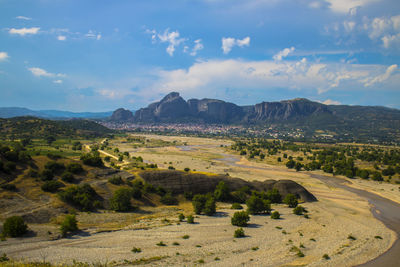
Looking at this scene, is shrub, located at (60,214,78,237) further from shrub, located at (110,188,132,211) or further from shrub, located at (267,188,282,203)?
shrub, located at (267,188,282,203)

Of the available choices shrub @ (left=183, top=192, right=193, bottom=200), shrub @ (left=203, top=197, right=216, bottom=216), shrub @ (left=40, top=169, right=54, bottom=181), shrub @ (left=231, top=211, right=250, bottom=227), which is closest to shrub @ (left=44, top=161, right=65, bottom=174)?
shrub @ (left=40, top=169, right=54, bottom=181)

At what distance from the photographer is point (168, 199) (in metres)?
53.2

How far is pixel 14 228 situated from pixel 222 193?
4046cm

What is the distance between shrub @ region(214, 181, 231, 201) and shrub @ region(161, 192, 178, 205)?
1038cm

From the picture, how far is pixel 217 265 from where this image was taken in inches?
1107

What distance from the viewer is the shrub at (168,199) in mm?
52938

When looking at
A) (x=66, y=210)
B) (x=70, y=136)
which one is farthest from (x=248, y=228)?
(x=70, y=136)

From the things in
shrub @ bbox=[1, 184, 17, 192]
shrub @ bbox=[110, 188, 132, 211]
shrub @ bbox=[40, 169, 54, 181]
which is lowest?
shrub @ bbox=[110, 188, 132, 211]

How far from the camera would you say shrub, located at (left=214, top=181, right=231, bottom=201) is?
57.9m

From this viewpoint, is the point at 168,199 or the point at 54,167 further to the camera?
the point at 168,199

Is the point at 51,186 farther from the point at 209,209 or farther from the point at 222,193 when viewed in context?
the point at 222,193

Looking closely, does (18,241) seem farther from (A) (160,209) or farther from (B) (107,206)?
(A) (160,209)

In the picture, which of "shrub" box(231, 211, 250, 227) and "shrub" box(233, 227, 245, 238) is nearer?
"shrub" box(233, 227, 245, 238)

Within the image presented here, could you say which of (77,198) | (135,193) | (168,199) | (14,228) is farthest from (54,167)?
(168,199)
